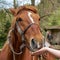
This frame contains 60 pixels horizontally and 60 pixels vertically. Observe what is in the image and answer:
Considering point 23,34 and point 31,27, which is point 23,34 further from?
point 31,27

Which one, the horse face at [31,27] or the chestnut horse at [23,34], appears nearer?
the horse face at [31,27]

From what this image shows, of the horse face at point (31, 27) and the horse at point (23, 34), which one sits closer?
the horse face at point (31, 27)

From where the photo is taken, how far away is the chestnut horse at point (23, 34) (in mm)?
3799

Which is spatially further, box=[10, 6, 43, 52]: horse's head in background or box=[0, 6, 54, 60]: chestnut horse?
box=[0, 6, 54, 60]: chestnut horse

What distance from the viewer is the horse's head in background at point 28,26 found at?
3678 mm

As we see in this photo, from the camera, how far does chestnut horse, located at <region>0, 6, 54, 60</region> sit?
12.5 ft

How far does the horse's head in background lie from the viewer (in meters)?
3.68

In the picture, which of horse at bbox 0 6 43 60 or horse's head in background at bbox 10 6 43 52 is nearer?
horse's head in background at bbox 10 6 43 52

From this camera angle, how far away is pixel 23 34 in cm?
395

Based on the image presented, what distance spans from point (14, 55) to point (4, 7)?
789 cm

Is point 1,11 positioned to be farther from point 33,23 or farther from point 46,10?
point 33,23

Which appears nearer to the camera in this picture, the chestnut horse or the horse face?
the horse face

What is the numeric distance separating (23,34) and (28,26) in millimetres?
172

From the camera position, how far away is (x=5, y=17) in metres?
11.4
